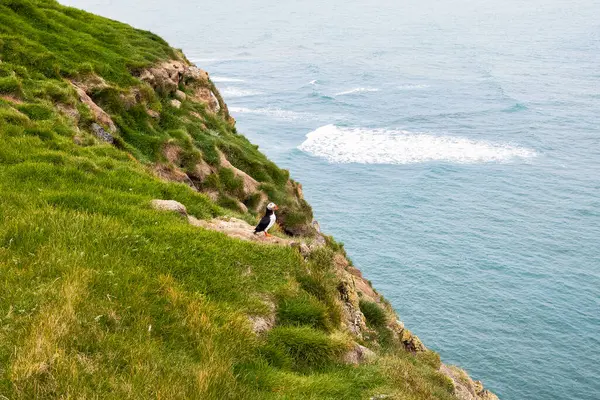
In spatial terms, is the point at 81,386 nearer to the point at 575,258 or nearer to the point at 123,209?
the point at 123,209

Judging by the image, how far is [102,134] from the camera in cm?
1980

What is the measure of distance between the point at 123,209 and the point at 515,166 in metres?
85.3

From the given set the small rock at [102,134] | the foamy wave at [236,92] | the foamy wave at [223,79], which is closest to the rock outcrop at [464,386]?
the small rock at [102,134]

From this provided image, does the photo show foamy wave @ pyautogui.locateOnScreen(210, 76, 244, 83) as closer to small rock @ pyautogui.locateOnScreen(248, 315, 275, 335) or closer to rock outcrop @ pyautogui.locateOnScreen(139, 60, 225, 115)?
rock outcrop @ pyautogui.locateOnScreen(139, 60, 225, 115)

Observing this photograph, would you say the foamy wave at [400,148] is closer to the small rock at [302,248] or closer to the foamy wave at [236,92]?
the foamy wave at [236,92]

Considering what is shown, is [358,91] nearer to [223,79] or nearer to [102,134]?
[223,79]

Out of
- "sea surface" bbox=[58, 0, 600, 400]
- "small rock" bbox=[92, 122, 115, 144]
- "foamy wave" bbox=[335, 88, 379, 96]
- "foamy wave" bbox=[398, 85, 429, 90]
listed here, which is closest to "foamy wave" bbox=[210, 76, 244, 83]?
"sea surface" bbox=[58, 0, 600, 400]

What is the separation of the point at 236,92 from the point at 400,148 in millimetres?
57144

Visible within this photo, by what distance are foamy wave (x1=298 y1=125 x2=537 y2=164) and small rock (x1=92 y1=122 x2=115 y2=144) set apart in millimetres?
72739

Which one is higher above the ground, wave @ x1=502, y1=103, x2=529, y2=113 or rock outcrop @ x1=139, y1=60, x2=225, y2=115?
rock outcrop @ x1=139, y1=60, x2=225, y2=115

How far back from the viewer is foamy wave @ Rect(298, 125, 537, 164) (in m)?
92.2

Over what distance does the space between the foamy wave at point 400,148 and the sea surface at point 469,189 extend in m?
0.39

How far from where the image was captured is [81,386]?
6789mm

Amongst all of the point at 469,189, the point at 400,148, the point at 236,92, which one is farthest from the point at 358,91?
the point at 469,189
